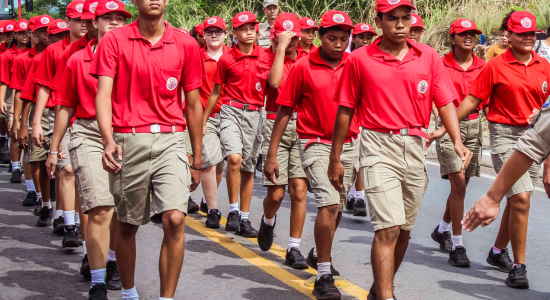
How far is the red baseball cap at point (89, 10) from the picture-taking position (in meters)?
6.50

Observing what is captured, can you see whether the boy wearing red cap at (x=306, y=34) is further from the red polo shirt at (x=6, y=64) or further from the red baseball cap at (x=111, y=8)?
the red polo shirt at (x=6, y=64)

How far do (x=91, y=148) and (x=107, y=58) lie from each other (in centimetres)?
119

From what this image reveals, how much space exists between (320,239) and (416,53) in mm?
1560

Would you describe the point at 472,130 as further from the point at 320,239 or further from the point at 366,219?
the point at 320,239

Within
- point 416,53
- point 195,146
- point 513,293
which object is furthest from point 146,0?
point 513,293

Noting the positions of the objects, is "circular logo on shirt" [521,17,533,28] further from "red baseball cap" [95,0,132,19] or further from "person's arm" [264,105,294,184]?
"red baseball cap" [95,0,132,19]

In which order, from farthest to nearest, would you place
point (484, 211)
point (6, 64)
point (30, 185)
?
point (6, 64) < point (30, 185) < point (484, 211)

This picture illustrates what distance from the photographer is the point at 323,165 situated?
6.39m

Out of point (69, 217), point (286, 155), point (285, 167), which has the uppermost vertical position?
point (286, 155)

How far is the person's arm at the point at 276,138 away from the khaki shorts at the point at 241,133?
6.94 ft

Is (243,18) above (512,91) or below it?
above

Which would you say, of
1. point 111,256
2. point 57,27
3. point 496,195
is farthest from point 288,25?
point 496,195

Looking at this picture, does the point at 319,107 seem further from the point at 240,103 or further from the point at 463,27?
the point at 240,103

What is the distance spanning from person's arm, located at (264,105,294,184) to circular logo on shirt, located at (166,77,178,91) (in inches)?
56.4
